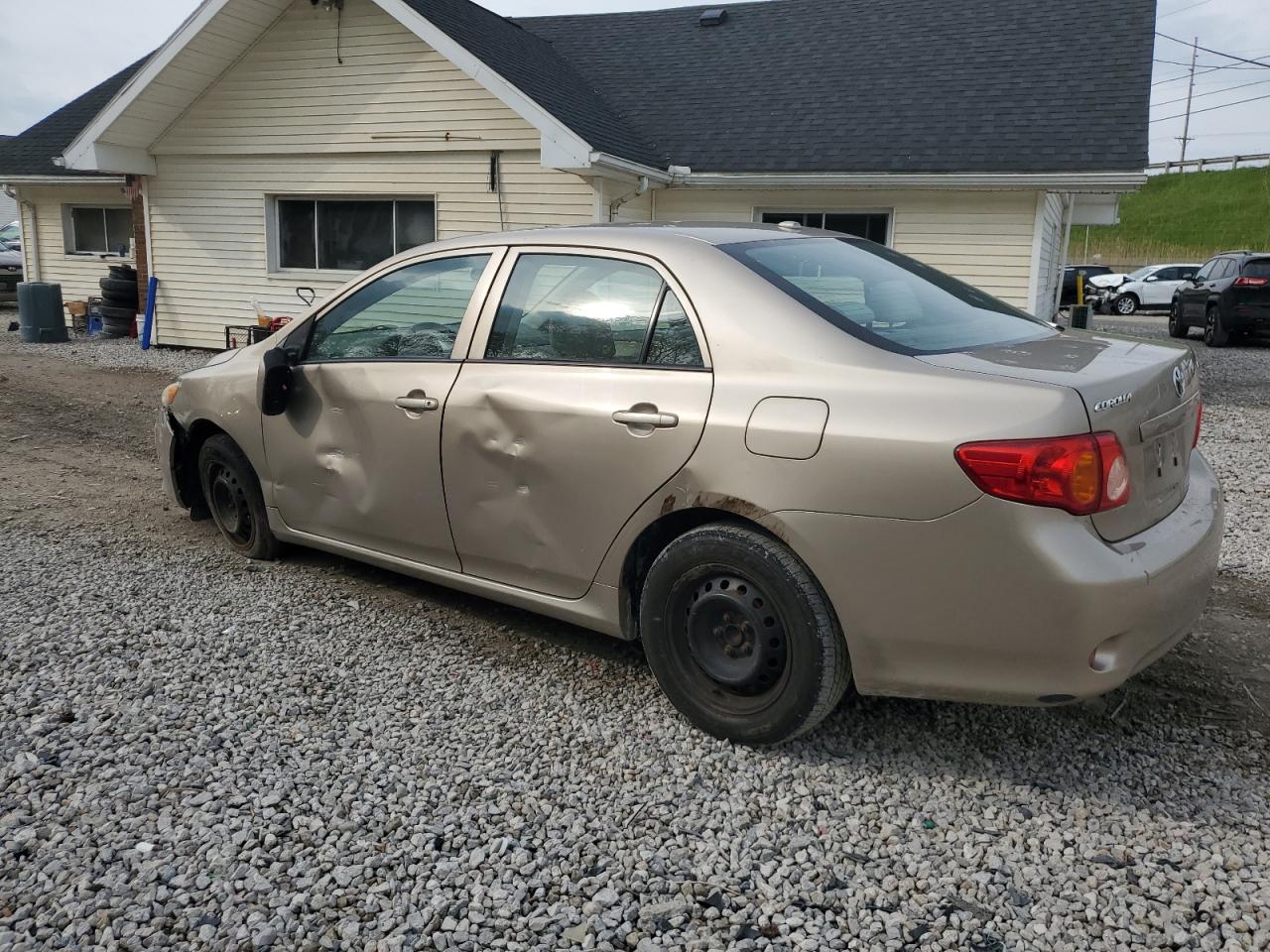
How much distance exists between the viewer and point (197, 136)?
559 inches

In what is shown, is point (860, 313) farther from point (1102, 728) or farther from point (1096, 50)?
point (1096, 50)

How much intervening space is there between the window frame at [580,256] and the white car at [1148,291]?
94.3 ft

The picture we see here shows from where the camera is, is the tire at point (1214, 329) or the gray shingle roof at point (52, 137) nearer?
the gray shingle roof at point (52, 137)

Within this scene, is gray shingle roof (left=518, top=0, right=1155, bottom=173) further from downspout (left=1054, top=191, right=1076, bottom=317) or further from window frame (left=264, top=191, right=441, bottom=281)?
downspout (left=1054, top=191, right=1076, bottom=317)

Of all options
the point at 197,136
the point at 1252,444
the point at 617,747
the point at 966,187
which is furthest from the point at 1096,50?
the point at 617,747

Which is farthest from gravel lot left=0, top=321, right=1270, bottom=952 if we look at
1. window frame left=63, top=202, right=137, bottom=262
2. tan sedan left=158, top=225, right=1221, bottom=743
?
window frame left=63, top=202, right=137, bottom=262

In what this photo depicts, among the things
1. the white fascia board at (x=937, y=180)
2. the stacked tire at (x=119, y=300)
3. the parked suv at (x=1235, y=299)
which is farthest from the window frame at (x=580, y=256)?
the parked suv at (x=1235, y=299)

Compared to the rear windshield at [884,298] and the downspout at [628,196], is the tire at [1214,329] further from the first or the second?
the rear windshield at [884,298]

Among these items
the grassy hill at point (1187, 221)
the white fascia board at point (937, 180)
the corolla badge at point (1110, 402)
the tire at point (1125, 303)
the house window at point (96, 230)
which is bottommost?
the corolla badge at point (1110, 402)

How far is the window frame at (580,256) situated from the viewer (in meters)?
3.35

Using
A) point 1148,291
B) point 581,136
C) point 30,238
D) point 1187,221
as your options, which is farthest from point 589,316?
point 1187,221

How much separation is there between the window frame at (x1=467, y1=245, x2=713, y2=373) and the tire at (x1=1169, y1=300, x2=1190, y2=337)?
20.2 metres

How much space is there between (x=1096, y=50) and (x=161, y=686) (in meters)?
13.7

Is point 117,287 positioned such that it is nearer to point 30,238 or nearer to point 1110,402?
point 30,238
